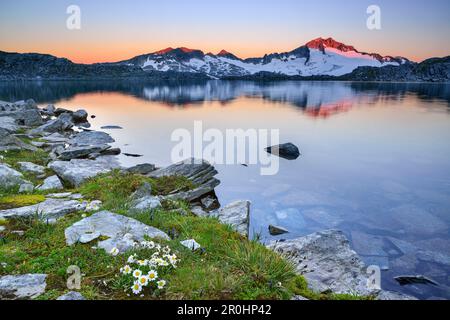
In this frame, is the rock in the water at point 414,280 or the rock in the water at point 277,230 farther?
the rock in the water at point 277,230

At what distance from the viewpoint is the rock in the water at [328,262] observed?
25.2 ft

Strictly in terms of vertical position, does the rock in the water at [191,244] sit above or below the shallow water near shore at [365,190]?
above

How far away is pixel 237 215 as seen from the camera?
11.5 m

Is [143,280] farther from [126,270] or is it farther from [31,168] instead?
[31,168]

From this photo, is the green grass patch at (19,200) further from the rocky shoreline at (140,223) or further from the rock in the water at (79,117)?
the rock in the water at (79,117)

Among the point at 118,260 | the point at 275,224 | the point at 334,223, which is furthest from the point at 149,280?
the point at 334,223

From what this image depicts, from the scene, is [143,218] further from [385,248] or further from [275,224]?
[385,248]

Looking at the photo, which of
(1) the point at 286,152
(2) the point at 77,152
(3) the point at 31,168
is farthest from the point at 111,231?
(1) the point at 286,152

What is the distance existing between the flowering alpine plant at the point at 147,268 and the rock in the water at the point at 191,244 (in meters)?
0.48

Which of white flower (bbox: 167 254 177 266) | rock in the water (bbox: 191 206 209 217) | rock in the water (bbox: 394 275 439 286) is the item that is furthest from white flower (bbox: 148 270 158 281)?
rock in the water (bbox: 394 275 439 286)

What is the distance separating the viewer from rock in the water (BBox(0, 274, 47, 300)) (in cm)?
449

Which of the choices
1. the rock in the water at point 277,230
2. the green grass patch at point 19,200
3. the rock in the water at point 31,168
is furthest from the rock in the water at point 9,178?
the rock in the water at point 277,230
